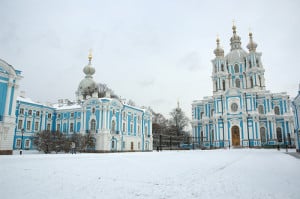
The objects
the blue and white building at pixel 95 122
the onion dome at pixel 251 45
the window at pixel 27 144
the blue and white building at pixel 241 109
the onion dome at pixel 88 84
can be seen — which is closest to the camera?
the blue and white building at pixel 95 122

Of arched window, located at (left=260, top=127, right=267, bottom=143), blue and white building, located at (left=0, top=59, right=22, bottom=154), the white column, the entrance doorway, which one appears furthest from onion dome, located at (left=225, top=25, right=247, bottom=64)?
the white column

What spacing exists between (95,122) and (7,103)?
1262cm

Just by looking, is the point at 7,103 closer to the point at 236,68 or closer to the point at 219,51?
the point at 219,51

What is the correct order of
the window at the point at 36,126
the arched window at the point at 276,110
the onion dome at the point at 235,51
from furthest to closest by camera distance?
1. the onion dome at the point at 235,51
2. the arched window at the point at 276,110
3. the window at the point at 36,126

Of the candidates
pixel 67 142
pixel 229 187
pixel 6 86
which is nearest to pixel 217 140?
pixel 67 142

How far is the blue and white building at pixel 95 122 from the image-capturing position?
111 ft

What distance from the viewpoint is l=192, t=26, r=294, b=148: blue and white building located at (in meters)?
44.1

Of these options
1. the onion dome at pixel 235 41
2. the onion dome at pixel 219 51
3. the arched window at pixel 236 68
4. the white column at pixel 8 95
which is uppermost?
the onion dome at pixel 235 41

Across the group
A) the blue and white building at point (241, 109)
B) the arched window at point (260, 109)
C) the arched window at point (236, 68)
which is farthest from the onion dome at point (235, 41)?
the arched window at point (260, 109)

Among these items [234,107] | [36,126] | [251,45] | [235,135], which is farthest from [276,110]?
[36,126]

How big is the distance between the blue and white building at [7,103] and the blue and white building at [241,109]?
33.4m

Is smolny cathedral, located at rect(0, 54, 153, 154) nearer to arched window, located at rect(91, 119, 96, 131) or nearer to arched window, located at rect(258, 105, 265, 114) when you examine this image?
arched window, located at rect(91, 119, 96, 131)

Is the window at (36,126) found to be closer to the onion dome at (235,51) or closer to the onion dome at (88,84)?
the onion dome at (88,84)

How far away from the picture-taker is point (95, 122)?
113ft
